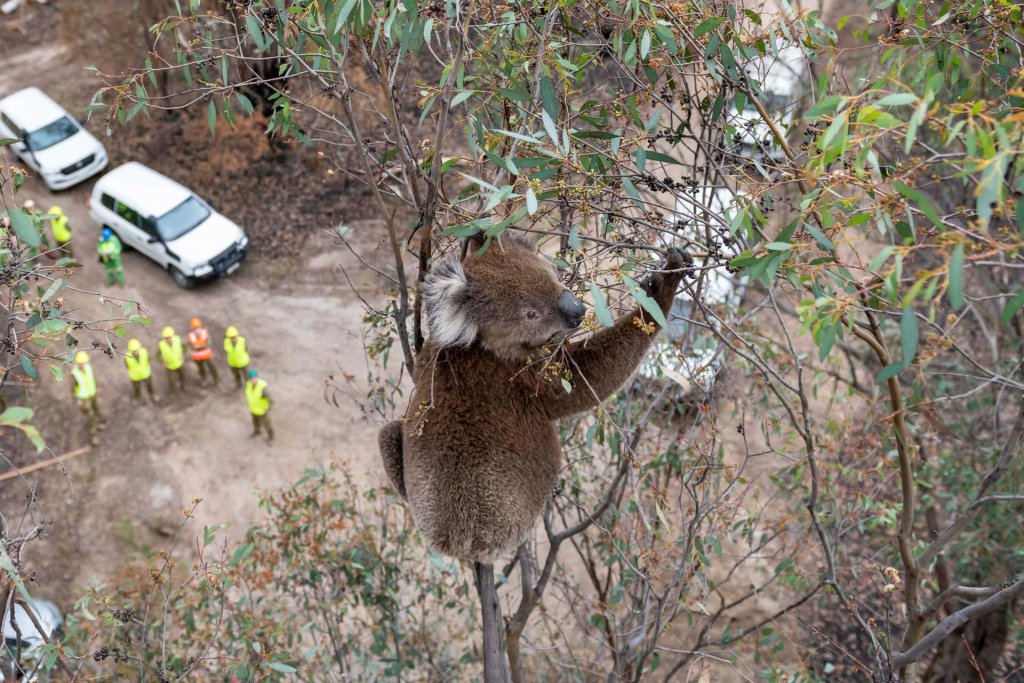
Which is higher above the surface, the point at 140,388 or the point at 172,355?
the point at 172,355

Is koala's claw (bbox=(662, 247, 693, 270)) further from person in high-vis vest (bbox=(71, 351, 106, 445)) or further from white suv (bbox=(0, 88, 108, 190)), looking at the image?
white suv (bbox=(0, 88, 108, 190))

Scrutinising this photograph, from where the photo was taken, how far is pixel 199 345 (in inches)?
438

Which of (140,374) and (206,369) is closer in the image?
(140,374)

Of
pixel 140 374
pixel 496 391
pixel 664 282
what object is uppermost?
pixel 664 282

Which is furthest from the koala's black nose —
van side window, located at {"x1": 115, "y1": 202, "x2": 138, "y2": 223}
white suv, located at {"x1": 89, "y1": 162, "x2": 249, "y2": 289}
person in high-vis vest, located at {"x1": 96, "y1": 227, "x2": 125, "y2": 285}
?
van side window, located at {"x1": 115, "y1": 202, "x2": 138, "y2": 223}

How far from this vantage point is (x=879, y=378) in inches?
80.4

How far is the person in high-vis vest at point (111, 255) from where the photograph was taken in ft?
40.2

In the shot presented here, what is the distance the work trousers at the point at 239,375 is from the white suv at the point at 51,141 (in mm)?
5556

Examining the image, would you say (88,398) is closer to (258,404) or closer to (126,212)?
(258,404)

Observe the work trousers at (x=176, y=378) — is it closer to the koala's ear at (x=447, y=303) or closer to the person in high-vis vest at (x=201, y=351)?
the person in high-vis vest at (x=201, y=351)

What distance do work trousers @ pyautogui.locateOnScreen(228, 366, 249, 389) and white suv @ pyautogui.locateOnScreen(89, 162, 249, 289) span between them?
2037 mm

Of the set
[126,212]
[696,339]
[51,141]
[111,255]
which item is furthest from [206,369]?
[696,339]

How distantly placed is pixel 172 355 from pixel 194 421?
0.96m

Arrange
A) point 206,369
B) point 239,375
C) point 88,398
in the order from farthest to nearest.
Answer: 1. point 206,369
2. point 239,375
3. point 88,398
